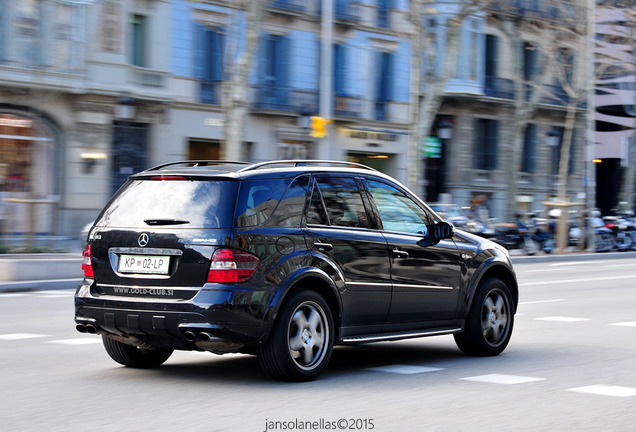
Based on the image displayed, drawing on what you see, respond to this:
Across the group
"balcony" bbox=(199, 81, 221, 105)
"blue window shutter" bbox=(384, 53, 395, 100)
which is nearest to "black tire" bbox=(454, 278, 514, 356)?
"balcony" bbox=(199, 81, 221, 105)

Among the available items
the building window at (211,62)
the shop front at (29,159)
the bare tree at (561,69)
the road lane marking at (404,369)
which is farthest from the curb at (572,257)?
the road lane marking at (404,369)

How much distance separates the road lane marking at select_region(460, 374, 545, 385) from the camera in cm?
800

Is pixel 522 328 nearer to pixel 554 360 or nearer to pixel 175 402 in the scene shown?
pixel 554 360

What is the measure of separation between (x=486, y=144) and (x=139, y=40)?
1880cm

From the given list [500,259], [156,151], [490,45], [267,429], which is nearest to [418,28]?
[156,151]

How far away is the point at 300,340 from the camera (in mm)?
7629

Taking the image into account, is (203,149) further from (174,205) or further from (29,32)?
(174,205)

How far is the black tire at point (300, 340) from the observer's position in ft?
24.4

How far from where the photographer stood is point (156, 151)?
106 feet

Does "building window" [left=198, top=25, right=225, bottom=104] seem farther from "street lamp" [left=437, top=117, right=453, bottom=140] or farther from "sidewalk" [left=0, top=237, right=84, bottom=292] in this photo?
"sidewalk" [left=0, top=237, right=84, bottom=292]

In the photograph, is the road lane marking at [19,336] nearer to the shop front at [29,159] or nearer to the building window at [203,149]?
the shop front at [29,159]

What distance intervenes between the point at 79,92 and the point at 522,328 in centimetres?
2001

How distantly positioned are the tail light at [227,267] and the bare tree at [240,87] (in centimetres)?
1785

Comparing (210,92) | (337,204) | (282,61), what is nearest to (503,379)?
(337,204)
